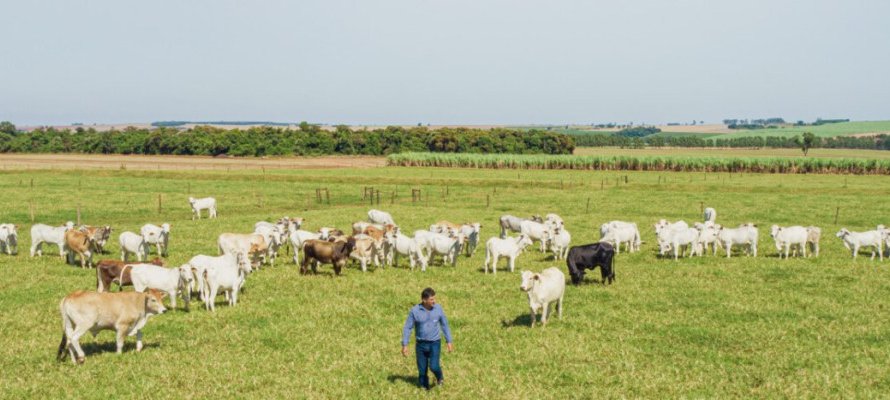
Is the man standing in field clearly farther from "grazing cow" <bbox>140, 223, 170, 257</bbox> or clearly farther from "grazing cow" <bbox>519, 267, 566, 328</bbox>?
"grazing cow" <bbox>140, 223, 170, 257</bbox>

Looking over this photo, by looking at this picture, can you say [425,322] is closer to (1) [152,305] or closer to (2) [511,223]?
(1) [152,305]

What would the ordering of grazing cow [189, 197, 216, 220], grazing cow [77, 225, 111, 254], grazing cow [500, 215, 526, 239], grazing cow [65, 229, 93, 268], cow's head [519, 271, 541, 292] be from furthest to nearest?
grazing cow [189, 197, 216, 220] < grazing cow [500, 215, 526, 239] < grazing cow [77, 225, 111, 254] < grazing cow [65, 229, 93, 268] < cow's head [519, 271, 541, 292]

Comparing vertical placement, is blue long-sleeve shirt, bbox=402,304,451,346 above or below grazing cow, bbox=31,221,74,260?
above

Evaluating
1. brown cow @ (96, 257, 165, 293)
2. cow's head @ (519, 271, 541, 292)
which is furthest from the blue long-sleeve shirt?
brown cow @ (96, 257, 165, 293)

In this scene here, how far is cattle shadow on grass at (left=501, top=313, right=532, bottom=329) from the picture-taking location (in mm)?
16812

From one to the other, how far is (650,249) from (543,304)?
1423cm

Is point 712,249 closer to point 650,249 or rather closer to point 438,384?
point 650,249

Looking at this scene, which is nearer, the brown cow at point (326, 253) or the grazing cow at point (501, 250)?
the brown cow at point (326, 253)

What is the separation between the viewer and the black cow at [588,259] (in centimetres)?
2155

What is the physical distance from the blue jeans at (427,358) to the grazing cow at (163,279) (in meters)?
8.39

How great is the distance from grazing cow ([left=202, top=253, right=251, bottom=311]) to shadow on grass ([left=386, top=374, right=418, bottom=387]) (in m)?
6.92

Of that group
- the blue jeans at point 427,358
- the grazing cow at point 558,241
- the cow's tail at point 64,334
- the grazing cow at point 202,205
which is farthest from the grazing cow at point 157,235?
the blue jeans at point 427,358

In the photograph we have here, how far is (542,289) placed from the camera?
16688 millimetres

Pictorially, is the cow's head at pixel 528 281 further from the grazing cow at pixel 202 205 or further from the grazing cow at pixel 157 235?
the grazing cow at pixel 202 205
